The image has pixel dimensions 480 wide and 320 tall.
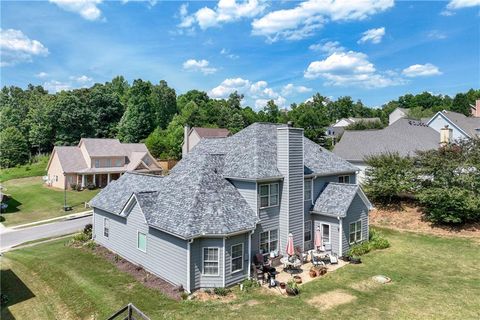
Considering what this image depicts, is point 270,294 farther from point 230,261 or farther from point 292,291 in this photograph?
point 230,261

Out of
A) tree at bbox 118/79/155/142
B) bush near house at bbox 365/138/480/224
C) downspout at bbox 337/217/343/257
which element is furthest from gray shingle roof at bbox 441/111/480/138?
tree at bbox 118/79/155/142

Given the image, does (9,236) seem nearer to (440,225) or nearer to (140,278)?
(140,278)

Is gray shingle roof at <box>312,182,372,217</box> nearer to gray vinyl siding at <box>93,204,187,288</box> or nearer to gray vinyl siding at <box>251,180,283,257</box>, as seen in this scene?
gray vinyl siding at <box>251,180,283,257</box>

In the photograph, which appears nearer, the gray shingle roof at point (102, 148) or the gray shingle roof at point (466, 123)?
the gray shingle roof at point (466, 123)

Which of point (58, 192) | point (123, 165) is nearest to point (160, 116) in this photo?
point (123, 165)

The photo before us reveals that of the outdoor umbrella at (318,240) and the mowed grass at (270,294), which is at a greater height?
the outdoor umbrella at (318,240)

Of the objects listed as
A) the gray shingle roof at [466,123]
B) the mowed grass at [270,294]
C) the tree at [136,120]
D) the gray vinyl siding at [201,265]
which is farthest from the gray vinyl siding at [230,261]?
the tree at [136,120]

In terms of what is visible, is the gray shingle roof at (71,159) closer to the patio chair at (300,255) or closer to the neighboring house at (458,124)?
the patio chair at (300,255)
